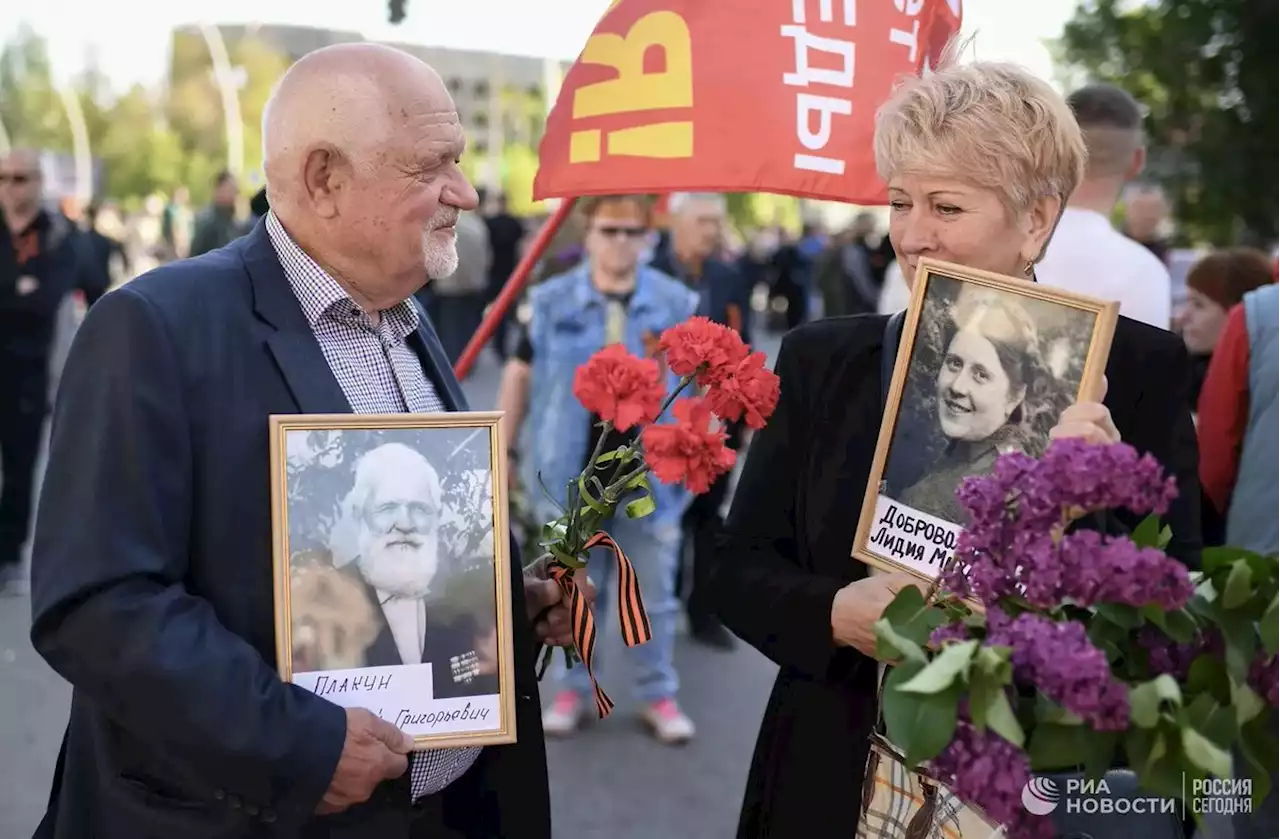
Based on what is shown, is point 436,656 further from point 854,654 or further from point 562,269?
point 562,269

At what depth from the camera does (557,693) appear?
19.7 ft

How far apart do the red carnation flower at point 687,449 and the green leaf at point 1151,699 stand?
2.45 ft

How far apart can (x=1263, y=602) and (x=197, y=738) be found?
1250 millimetres

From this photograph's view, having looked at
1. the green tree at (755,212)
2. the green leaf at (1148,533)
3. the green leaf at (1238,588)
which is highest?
the green leaf at (1148,533)

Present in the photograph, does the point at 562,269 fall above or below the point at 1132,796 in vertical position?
below

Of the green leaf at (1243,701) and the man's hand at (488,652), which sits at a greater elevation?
the green leaf at (1243,701)

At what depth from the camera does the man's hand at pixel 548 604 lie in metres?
2.33

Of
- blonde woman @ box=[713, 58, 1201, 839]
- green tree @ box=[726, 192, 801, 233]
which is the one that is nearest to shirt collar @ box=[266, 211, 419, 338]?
blonde woman @ box=[713, 58, 1201, 839]

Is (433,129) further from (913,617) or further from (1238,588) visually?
(1238,588)

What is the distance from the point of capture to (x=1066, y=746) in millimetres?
1350

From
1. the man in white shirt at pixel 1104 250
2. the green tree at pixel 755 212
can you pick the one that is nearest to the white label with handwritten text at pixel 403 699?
the man in white shirt at pixel 1104 250

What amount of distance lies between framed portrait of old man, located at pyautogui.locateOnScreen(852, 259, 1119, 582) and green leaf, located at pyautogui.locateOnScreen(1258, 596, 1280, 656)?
0.48m

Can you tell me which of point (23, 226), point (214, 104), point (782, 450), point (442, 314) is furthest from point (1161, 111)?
point (214, 104)

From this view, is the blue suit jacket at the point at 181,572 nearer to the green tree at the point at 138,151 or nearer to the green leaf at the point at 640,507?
the green leaf at the point at 640,507
